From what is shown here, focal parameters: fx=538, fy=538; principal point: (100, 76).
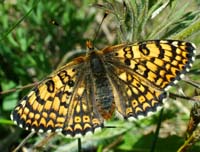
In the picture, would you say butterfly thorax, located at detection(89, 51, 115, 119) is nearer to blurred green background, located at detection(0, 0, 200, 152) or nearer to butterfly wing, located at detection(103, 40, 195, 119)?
butterfly wing, located at detection(103, 40, 195, 119)

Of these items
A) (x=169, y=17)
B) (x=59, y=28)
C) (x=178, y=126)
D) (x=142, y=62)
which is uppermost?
(x=59, y=28)

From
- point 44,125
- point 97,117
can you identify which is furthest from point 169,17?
point 44,125

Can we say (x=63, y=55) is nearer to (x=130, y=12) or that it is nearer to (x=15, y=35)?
(x=15, y=35)

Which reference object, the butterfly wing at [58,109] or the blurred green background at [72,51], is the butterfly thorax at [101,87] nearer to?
the butterfly wing at [58,109]

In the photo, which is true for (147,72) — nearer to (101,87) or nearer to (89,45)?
(101,87)

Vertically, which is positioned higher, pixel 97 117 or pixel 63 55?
pixel 63 55

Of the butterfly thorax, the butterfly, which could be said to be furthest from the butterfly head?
the butterfly

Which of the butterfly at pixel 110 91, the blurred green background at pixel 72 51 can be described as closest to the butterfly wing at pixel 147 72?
the butterfly at pixel 110 91
